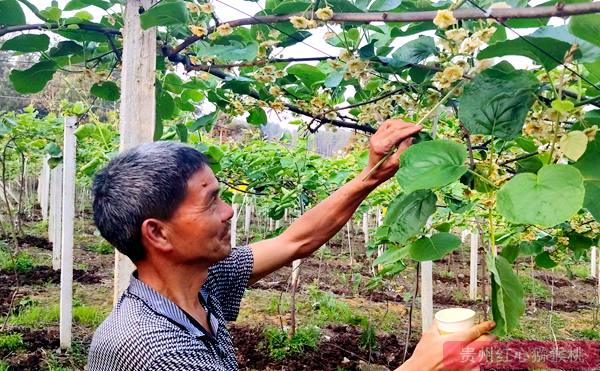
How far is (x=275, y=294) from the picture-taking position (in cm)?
583

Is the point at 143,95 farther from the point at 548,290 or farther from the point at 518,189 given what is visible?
the point at 548,290

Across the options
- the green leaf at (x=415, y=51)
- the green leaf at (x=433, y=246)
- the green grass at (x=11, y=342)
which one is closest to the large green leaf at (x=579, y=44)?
the green leaf at (x=415, y=51)

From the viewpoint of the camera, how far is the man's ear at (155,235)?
3.46 feet

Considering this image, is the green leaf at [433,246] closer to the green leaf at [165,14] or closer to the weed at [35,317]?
the green leaf at [165,14]

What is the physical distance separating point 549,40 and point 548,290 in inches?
278

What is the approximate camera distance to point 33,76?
152cm

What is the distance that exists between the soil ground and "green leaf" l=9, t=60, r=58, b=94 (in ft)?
7.53

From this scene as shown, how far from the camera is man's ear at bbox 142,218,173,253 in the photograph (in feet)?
3.46

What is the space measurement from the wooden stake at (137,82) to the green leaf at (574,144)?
3.14 feet

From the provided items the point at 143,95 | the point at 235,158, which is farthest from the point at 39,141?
the point at 143,95

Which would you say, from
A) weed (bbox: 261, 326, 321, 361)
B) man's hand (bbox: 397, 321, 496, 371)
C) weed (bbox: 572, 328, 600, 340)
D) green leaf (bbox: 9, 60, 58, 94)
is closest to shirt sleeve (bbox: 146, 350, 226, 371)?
man's hand (bbox: 397, 321, 496, 371)

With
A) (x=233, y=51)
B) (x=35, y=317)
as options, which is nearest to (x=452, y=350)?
(x=233, y=51)

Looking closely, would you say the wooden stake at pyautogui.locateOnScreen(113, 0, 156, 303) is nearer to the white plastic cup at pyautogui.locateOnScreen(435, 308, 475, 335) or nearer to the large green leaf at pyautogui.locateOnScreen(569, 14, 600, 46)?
the white plastic cup at pyautogui.locateOnScreen(435, 308, 475, 335)

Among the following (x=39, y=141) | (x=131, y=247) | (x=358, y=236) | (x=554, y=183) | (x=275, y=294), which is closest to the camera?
(x=554, y=183)
